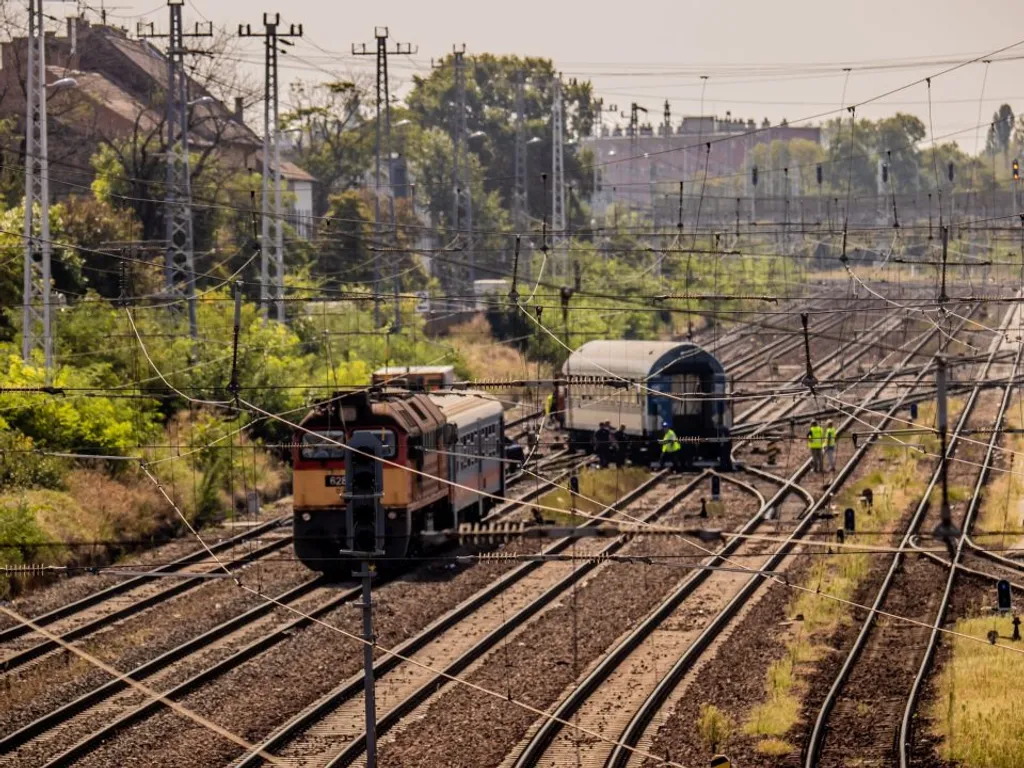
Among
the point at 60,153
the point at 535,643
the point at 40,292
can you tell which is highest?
the point at 60,153

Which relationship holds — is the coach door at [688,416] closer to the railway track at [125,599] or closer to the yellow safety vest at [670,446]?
the yellow safety vest at [670,446]

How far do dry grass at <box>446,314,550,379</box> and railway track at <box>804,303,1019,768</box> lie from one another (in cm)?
2442

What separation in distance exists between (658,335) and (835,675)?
45689 mm

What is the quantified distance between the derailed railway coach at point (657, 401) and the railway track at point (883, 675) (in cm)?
1117

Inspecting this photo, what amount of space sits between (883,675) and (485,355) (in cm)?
3590

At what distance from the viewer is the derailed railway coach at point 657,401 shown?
1496 inches

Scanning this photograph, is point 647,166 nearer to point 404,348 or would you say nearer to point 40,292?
point 404,348

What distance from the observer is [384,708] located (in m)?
18.6

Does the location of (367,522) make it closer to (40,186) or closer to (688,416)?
(40,186)

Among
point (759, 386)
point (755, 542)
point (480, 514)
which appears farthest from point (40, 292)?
point (759, 386)

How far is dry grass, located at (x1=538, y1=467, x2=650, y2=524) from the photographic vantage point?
3148cm

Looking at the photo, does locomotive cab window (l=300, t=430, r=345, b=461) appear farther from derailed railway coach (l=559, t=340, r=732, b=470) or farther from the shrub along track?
derailed railway coach (l=559, t=340, r=732, b=470)

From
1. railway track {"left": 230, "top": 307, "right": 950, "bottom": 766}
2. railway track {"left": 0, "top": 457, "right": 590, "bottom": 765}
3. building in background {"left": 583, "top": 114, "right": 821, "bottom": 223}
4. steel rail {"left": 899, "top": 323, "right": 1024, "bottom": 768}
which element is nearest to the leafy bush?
railway track {"left": 0, "top": 457, "right": 590, "bottom": 765}

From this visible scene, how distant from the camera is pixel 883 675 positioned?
65.4 ft
